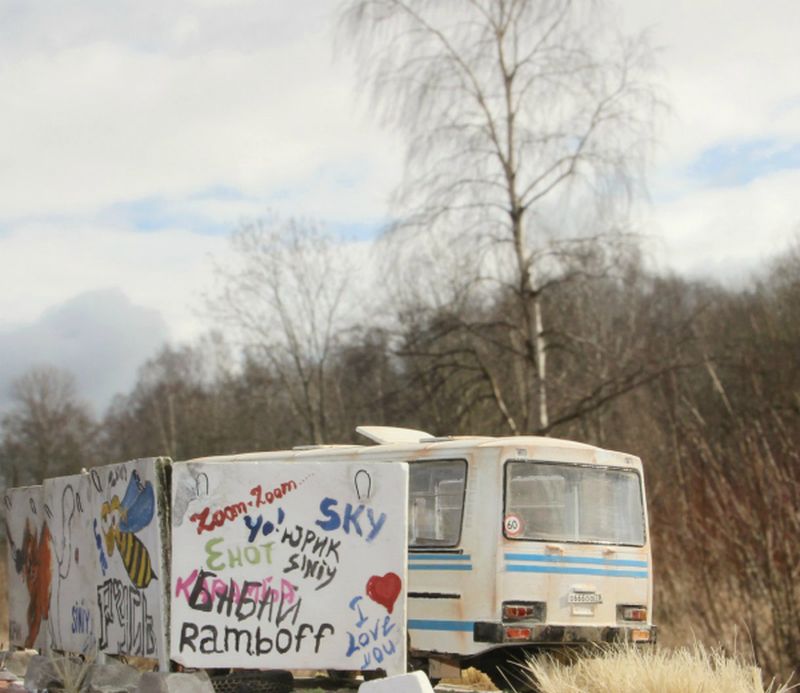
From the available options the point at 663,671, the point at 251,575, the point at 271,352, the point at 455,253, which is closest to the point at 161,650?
the point at 251,575

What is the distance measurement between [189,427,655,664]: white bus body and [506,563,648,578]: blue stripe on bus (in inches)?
0.5

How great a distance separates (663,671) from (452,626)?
13.6 ft

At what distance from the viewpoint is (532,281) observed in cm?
2780

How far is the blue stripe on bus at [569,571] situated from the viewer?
46.0 ft

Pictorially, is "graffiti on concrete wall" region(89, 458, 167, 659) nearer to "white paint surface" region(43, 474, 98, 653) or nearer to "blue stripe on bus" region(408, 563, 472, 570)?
"white paint surface" region(43, 474, 98, 653)

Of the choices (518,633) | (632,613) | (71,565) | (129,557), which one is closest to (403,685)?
(129,557)

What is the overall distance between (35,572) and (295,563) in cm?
556

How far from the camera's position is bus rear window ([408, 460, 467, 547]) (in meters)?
14.4

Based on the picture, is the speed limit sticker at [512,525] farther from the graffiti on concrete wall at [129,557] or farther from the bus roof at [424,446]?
the graffiti on concrete wall at [129,557]

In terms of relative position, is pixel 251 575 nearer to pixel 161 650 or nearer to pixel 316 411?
pixel 161 650

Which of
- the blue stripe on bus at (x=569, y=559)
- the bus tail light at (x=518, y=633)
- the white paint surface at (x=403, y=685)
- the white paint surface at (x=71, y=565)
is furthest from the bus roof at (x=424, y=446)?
the white paint surface at (x=403, y=685)

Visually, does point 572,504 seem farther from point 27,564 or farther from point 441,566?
point 27,564

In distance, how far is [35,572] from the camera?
15.5 m

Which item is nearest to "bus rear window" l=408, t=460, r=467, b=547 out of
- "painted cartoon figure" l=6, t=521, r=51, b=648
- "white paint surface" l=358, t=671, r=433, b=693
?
"painted cartoon figure" l=6, t=521, r=51, b=648
